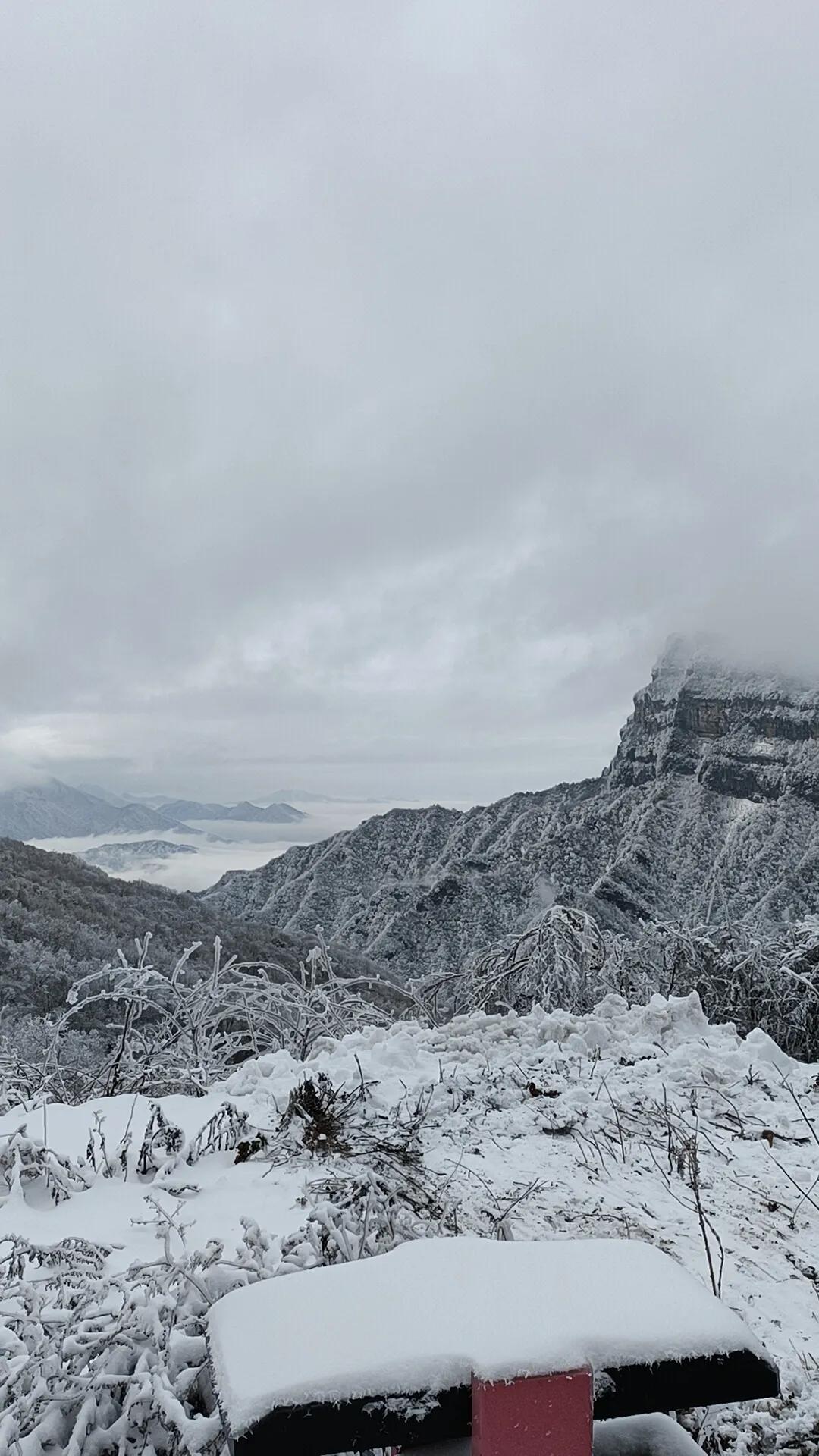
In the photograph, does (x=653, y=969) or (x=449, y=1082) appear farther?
(x=653, y=969)

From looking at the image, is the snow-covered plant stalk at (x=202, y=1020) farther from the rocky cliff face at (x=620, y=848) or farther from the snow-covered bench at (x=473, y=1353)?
the rocky cliff face at (x=620, y=848)

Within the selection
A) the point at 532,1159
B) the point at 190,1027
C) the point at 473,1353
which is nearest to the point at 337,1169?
the point at 532,1159

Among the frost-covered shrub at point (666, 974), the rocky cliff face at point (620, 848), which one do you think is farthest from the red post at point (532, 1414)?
the rocky cliff face at point (620, 848)

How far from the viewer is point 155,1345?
6.82 ft

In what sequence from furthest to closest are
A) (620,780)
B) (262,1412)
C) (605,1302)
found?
1. (620,780)
2. (605,1302)
3. (262,1412)

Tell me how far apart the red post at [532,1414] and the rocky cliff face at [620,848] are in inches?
1335

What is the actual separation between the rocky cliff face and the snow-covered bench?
33692mm

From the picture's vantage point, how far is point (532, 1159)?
3961 mm

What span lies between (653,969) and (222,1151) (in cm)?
841

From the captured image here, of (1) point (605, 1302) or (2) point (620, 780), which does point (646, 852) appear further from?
(1) point (605, 1302)

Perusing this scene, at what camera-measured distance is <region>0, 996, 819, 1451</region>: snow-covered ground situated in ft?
9.28

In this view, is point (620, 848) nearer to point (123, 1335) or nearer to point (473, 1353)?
point (123, 1335)

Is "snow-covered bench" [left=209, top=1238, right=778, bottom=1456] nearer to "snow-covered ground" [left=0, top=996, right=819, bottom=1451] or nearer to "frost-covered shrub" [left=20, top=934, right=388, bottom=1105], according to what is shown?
"snow-covered ground" [left=0, top=996, right=819, bottom=1451]

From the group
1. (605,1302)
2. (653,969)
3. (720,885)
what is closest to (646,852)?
(720,885)
